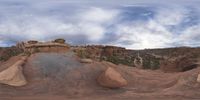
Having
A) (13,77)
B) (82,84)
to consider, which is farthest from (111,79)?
(13,77)

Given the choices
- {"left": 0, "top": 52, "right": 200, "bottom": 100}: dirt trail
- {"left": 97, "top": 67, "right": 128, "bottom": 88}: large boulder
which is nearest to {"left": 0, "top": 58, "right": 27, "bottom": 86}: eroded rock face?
{"left": 0, "top": 52, "right": 200, "bottom": 100}: dirt trail

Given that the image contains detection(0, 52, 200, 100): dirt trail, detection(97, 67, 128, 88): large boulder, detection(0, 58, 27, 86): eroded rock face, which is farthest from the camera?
detection(97, 67, 128, 88): large boulder

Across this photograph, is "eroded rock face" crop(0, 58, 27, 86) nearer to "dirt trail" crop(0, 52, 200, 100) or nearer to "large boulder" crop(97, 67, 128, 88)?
"dirt trail" crop(0, 52, 200, 100)

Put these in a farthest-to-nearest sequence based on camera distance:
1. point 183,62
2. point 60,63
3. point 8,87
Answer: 1. point 183,62
2. point 60,63
3. point 8,87

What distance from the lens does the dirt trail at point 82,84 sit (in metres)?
23.2

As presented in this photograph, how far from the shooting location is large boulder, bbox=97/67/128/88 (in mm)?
25031

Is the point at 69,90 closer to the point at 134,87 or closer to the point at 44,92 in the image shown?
A: the point at 44,92

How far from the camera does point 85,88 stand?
25.0m

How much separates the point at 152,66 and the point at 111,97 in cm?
3237

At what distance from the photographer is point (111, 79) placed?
82.2 ft

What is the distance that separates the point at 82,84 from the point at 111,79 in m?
1.91

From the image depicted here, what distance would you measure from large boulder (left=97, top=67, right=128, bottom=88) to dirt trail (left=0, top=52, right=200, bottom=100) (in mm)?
349

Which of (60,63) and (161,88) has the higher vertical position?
(60,63)

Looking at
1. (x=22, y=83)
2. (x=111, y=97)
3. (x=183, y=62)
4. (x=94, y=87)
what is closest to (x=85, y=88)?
(x=94, y=87)
